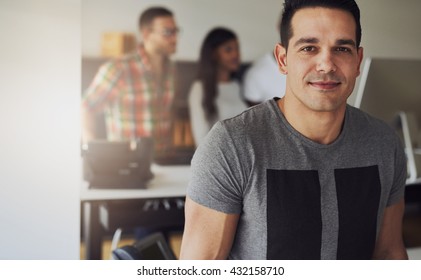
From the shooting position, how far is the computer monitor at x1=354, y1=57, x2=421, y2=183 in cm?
156

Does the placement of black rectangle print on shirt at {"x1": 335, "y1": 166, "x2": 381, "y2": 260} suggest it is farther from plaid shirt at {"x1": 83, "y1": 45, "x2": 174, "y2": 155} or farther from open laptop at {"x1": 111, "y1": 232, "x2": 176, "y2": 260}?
plaid shirt at {"x1": 83, "y1": 45, "x2": 174, "y2": 155}

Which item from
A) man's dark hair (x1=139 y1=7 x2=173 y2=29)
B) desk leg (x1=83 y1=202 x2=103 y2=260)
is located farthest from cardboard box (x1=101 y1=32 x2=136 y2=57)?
desk leg (x1=83 y1=202 x2=103 y2=260)

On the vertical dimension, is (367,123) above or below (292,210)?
above

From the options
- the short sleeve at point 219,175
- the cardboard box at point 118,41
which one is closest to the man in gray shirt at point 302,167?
the short sleeve at point 219,175

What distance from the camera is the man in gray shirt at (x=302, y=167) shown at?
1.23 metres

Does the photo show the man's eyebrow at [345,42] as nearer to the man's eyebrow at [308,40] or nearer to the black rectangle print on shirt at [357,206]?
the man's eyebrow at [308,40]

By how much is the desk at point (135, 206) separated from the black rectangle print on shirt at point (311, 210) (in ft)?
1.87

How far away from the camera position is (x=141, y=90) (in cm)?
225

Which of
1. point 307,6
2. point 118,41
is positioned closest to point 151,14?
point 118,41

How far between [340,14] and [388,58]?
0.36 metres

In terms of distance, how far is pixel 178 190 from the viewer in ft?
6.12

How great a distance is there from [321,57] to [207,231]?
20.1 inches

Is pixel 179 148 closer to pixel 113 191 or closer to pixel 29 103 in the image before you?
pixel 113 191

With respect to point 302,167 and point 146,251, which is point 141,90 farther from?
point 302,167
